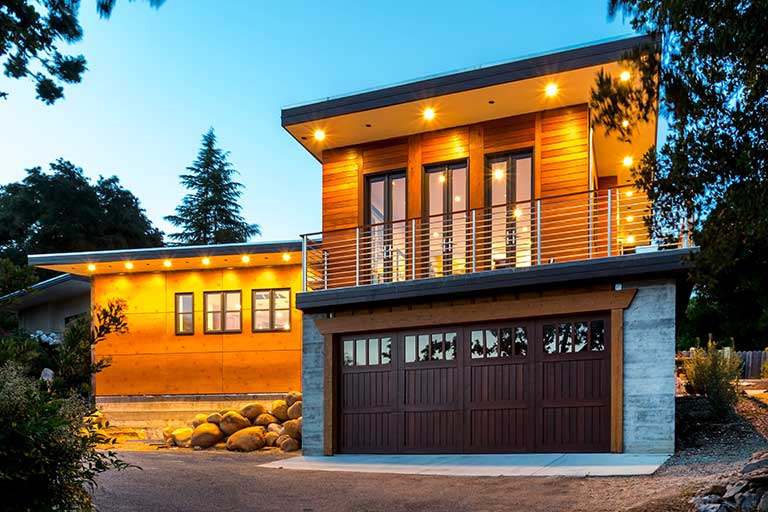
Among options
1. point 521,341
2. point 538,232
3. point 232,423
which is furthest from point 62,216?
point 538,232

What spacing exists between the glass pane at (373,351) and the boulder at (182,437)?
5089mm

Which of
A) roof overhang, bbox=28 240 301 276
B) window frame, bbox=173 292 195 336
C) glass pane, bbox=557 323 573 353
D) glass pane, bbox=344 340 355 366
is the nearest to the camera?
glass pane, bbox=557 323 573 353

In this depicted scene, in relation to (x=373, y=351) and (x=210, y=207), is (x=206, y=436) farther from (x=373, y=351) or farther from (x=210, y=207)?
(x=210, y=207)

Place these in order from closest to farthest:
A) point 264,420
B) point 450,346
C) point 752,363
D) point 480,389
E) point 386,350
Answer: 1. point 480,389
2. point 450,346
3. point 386,350
4. point 264,420
5. point 752,363

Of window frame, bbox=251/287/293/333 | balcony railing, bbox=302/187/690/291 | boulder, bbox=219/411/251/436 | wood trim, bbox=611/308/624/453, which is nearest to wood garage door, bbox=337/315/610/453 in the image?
wood trim, bbox=611/308/624/453

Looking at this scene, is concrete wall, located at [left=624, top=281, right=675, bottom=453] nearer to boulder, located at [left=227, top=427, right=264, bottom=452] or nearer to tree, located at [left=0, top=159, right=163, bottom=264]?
boulder, located at [left=227, top=427, right=264, bottom=452]

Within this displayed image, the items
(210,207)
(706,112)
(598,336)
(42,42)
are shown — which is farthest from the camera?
(210,207)

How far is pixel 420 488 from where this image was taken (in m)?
10.1

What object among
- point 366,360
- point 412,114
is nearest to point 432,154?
point 412,114

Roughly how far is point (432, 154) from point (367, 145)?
1443 millimetres

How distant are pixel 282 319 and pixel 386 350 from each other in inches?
209

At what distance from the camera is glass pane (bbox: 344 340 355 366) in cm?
1483

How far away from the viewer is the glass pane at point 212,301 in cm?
1958

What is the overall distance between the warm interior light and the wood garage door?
4.05 meters
